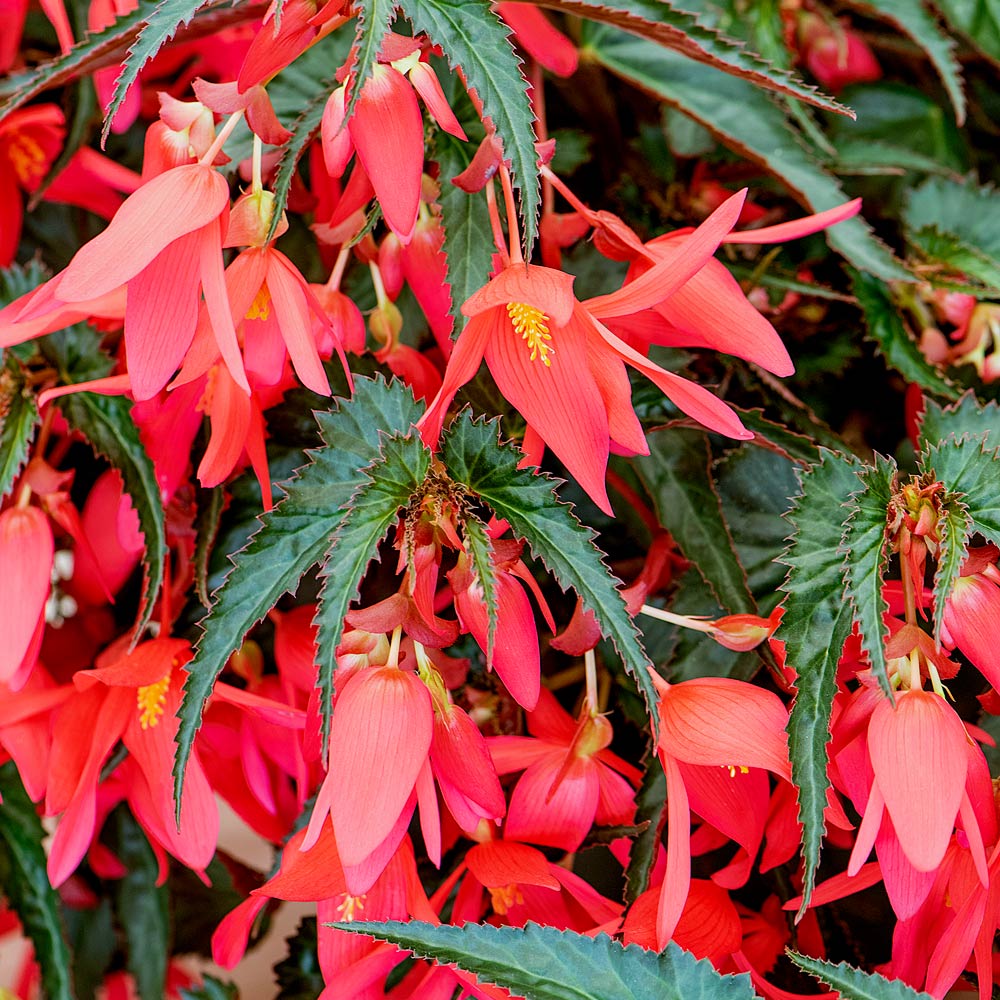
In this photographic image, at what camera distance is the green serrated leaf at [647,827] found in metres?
0.35

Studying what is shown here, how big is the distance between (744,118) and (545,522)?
267 mm

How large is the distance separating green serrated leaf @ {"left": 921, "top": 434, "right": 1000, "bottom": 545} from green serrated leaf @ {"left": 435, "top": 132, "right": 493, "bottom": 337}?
0.15 metres

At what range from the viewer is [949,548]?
1.00ft

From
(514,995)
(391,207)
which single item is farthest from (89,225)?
(514,995)

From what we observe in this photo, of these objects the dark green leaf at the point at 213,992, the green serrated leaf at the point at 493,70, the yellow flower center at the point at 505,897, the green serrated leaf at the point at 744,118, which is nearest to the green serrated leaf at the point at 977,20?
the green serrated leaf at the point at 744,118

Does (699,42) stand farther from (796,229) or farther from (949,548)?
(949,548)

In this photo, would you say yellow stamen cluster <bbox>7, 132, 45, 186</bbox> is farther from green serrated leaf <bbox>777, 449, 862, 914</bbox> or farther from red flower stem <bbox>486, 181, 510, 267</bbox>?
green serrated leaf <bbox>777, 449, 862, 914</bbox>

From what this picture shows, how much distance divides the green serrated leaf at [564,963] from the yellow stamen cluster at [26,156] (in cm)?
39

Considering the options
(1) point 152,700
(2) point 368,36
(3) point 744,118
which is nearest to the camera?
(2) point 368,36

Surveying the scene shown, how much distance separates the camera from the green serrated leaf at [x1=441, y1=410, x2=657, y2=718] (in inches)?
11.7

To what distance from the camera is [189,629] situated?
42 cm

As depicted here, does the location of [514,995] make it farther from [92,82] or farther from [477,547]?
[92,82]

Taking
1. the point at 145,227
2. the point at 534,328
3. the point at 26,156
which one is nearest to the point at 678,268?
the point at 534,328

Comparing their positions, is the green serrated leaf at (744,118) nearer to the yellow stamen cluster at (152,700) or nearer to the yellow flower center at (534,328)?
the yellow flower center at (534,328)
